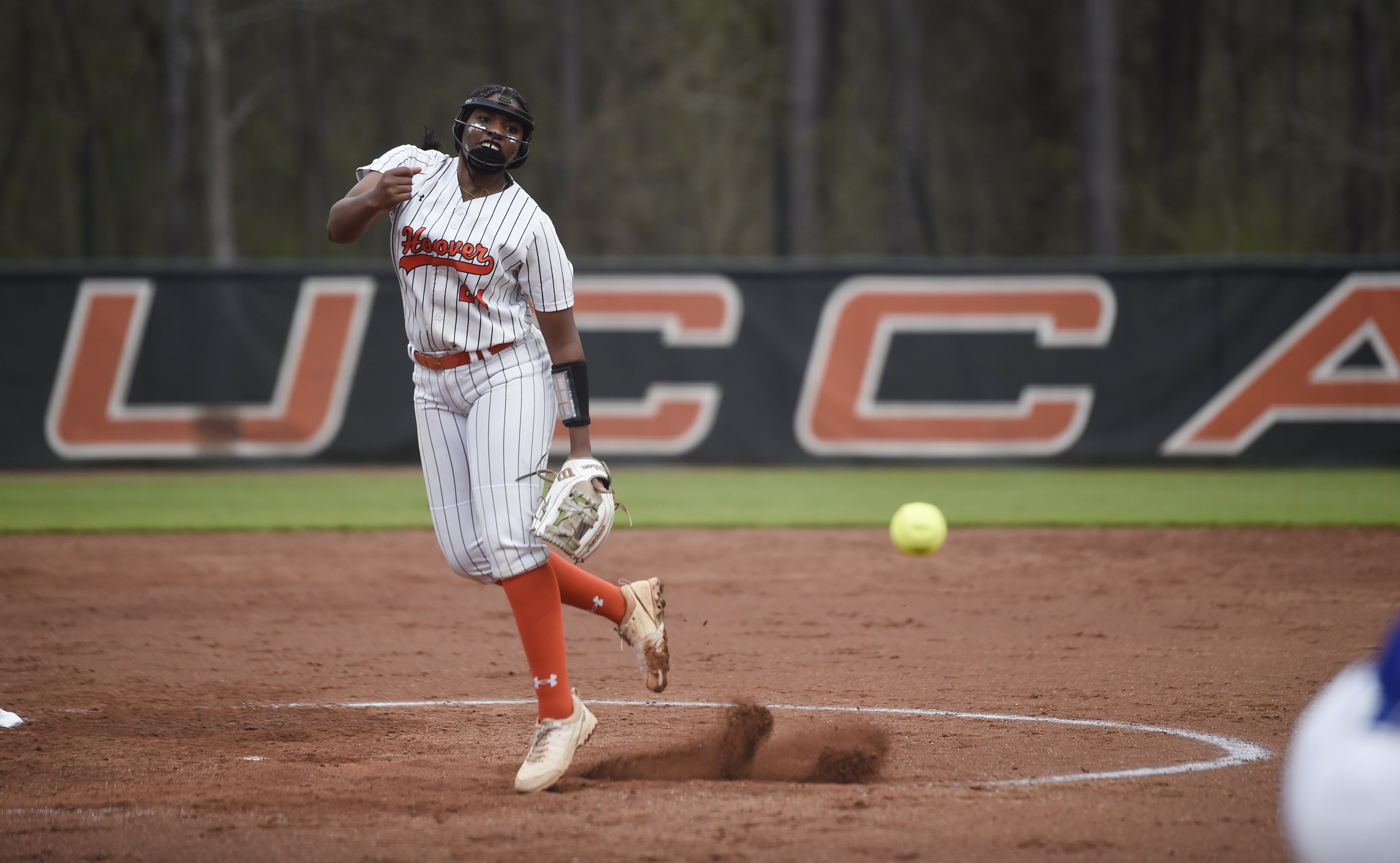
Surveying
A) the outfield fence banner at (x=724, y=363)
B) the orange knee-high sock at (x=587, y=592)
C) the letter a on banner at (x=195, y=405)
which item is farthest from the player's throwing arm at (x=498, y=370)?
the letter a on banner at (x=195, y=405)

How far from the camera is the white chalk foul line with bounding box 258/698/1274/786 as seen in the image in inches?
172

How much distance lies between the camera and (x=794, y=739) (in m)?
4.81

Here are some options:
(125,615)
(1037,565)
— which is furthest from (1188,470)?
(125,615)

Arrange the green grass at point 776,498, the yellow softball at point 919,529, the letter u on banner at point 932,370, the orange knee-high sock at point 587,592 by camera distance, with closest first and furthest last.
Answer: the orange knee-high sock at point 587,592
the yellow softball at point 919,529
the green grass at point 776,498
the letter u on banner at point 932,370

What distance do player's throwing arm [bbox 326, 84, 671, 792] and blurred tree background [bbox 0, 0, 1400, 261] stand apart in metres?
17.4

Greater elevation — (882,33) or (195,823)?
(882,33)

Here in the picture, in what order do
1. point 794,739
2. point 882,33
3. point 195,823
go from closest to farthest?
point 195,823 < point 794,739 < point 882,33

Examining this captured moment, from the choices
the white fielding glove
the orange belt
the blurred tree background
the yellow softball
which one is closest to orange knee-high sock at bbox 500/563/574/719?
the white fielding glove

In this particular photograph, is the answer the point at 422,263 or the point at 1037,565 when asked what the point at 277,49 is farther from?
the point at 422,263

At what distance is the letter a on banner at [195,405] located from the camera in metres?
14.8

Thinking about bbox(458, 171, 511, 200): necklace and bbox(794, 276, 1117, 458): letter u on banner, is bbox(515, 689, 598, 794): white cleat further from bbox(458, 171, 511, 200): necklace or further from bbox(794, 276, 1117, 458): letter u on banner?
bbox(794, 276, 1117, 458): letter u on banner

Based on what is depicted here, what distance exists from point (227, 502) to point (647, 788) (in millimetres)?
9536

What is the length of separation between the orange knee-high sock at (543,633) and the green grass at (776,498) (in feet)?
22.0

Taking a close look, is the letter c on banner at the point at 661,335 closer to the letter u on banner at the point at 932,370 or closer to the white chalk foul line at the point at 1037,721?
the letter u on banner at the point at 932,370
